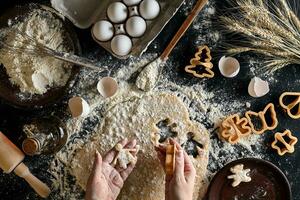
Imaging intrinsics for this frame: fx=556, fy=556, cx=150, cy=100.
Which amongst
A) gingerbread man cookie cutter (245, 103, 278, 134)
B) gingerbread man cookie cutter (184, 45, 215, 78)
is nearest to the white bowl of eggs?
gingerbread man cookie cutter (184, 45, 215, 78)

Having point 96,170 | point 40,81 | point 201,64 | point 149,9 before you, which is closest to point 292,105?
point 201,64

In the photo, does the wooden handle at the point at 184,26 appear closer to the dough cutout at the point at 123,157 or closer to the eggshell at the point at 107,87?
the eggshell at the point at 107,87

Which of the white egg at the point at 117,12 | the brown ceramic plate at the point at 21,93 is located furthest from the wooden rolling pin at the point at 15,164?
the white egg at the point at 117,12

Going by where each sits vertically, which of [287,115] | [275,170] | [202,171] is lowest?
[202,171]

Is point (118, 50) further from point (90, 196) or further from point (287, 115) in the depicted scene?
point (287, 115)

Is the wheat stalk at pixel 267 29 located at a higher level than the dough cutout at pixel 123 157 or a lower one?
higher

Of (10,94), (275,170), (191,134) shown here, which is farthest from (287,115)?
(10,94)

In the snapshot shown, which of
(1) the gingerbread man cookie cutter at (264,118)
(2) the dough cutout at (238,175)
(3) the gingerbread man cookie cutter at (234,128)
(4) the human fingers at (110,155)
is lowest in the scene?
(4) the human fingers at (110,155)

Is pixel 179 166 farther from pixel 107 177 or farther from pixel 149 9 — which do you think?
pixel 149 9
